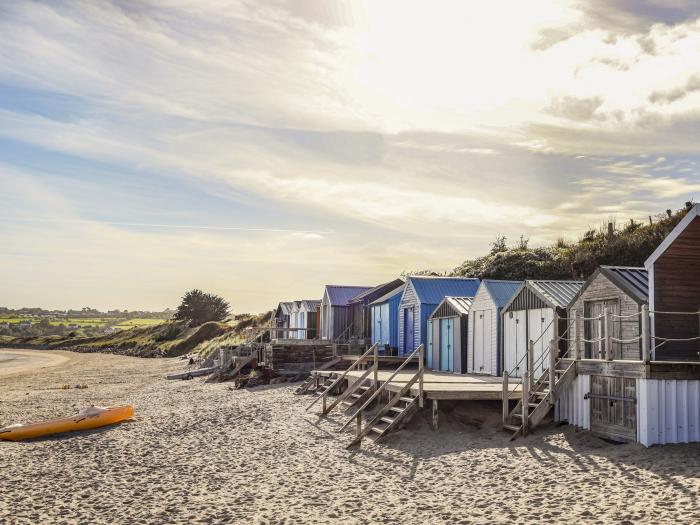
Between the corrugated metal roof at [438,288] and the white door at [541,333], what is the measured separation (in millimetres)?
9865

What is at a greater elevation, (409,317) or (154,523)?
(409,317)

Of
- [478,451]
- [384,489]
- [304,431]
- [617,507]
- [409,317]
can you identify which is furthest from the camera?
[409,317]

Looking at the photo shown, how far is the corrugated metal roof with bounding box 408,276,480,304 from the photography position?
3247 cm

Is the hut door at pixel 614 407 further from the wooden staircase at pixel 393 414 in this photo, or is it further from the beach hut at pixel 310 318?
the beach hut at pixel 310 318

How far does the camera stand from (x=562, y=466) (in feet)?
43.7

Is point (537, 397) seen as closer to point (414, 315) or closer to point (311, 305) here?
point (414, 315)

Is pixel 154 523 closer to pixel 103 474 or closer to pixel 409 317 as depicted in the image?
pixel 103 474

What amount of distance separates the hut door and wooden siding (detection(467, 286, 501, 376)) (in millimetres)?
8854

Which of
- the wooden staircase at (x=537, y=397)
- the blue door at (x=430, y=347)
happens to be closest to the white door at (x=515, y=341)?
the wooden staircase at (x=537, y=397)

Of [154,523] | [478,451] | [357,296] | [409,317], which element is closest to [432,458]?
[478,451]

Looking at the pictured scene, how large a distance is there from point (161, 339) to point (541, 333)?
249 ft

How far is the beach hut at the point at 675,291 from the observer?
16.8 metres

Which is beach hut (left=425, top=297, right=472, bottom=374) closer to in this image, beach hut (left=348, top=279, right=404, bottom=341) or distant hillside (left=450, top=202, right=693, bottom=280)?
beach hut (left=348, top=279, right=404, bottom=341)

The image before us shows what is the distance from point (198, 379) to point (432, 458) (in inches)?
1094
